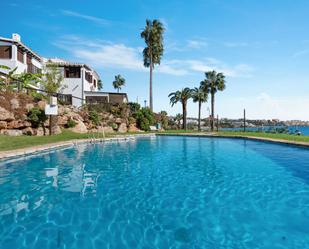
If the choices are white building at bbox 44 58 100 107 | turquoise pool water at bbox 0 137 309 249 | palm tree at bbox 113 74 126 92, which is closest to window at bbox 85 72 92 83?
white building at bbox 44 58 100 107

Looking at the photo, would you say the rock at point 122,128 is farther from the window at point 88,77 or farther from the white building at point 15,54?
the white building at point 15,54

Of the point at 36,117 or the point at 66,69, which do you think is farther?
the point at 66,69

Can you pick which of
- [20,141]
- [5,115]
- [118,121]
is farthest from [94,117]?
[20,141]

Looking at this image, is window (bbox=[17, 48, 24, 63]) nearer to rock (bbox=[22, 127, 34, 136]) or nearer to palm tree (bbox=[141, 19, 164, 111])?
rock (bbox=[22, 127, 34, 136])

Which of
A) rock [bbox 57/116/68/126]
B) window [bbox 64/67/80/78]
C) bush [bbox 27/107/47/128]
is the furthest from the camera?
window [bbox 64/67/80/78]

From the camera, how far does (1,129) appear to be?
17562 mm

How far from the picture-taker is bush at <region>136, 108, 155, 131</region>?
115 feet

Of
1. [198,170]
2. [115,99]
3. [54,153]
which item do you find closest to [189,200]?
[198,170]

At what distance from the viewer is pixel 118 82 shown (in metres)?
72.2

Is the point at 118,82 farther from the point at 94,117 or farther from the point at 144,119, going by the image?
the point at 94,117

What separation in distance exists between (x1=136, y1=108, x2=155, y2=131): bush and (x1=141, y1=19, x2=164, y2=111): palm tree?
1583 millimetres

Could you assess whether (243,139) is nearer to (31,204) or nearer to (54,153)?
(54,153)

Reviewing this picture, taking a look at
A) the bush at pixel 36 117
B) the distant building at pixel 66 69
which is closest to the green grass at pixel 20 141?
the bush at pixel 36 117

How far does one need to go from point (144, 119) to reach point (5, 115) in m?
20.4
